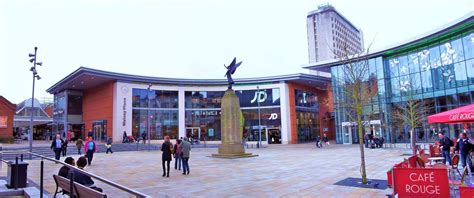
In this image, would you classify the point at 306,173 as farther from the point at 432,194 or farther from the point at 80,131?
the point at 80,131

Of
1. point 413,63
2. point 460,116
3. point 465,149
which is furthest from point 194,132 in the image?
point 460,116

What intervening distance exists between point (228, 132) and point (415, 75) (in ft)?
81.9

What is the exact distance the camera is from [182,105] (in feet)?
150

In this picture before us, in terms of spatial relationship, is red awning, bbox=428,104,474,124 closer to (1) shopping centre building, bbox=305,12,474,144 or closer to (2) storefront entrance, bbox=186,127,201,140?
(1) shopping centre building, bbox=305,12,474,144

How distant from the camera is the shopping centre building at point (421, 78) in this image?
29.9 m

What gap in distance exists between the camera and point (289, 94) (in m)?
45.0

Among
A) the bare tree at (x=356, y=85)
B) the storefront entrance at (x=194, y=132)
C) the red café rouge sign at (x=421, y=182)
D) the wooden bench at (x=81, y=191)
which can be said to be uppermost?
the bare tree at (x=356, y=85)

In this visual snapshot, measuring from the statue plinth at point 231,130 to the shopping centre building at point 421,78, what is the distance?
1336 cm

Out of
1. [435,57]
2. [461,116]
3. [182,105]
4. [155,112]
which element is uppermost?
[435,57]

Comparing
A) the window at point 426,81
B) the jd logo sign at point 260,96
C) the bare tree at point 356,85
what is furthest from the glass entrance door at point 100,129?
the window at point 426,81

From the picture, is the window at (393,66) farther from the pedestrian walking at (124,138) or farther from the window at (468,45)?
the pedestrian walking at (124,138)

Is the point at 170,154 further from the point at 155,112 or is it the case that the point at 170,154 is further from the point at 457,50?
the point at 155,112

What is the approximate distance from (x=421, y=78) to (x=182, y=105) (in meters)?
30.4

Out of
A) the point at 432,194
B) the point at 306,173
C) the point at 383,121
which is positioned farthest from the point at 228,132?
the point at 383,121
